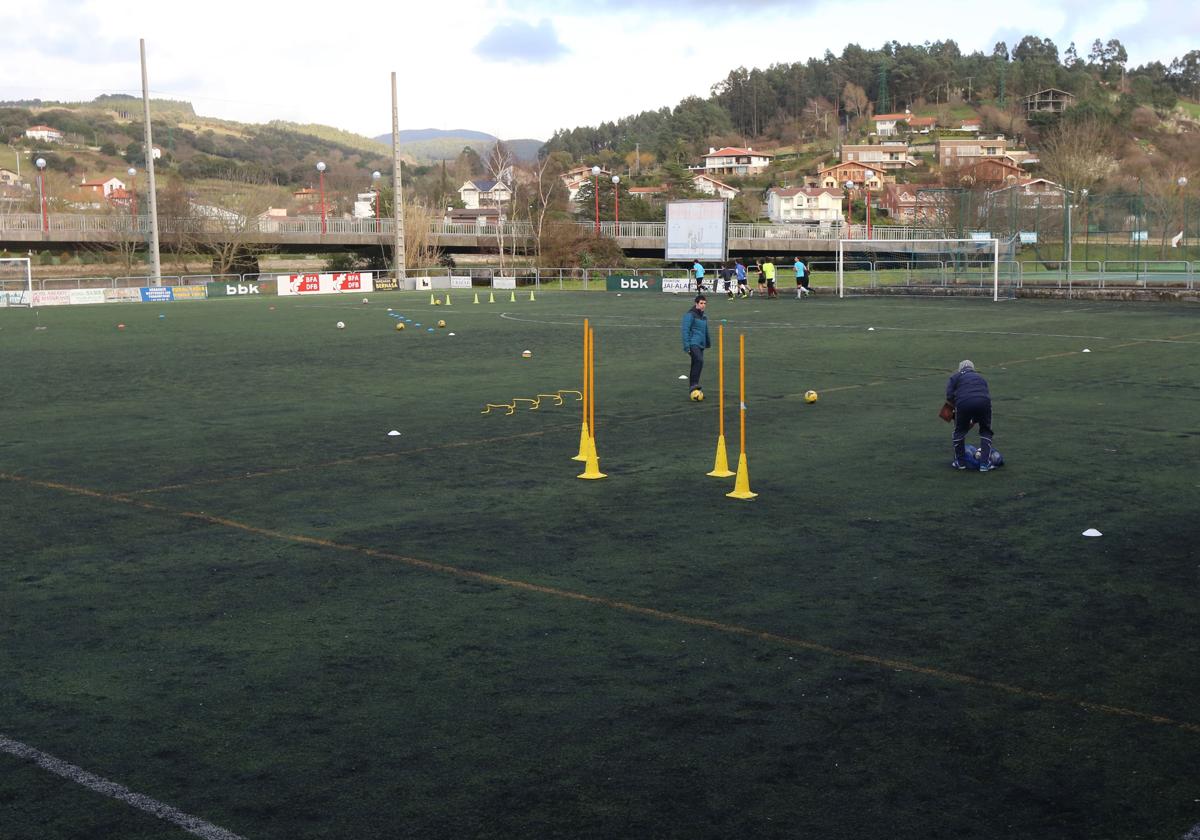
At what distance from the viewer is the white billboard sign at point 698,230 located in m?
66.8

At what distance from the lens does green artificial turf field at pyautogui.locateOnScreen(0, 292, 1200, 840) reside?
614 cm

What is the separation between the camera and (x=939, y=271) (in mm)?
52156

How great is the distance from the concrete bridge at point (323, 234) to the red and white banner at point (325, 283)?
786 inches

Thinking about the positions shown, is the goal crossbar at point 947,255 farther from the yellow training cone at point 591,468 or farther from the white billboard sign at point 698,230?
the yellow training cone at point 591,468

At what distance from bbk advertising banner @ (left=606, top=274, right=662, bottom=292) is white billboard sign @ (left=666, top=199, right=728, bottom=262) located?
2827 millimetres

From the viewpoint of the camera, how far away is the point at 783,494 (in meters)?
13.2

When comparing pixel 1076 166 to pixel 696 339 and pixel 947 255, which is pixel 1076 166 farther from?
pixel 696 339

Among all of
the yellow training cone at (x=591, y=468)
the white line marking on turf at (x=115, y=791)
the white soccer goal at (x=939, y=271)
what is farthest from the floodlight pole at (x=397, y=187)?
the white line marking on turf at (x=115, y=791)

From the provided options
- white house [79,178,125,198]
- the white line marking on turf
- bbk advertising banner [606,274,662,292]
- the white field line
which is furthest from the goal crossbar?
white house [79,178,125,198]

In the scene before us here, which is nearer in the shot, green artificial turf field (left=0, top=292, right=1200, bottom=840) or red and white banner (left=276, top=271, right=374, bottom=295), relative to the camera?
green artificial turf field (left=0, top=292, right=1200, bottom=840)

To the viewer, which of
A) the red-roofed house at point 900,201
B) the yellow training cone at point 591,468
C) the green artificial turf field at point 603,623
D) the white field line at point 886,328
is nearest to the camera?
the green artificial turf field at point 603,623

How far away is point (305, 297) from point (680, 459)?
160ft

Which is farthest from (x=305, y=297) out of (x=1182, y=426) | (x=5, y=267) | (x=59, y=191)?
(x=59, y=191)

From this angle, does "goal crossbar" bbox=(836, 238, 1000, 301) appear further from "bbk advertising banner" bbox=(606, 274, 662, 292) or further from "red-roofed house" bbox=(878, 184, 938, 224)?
"bbk advertising banner" bbox=(606, 274, 662, 292)
